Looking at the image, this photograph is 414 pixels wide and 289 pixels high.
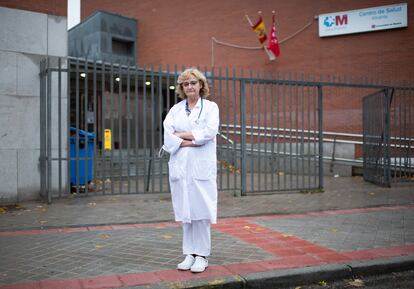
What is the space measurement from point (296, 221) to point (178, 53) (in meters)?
15.8

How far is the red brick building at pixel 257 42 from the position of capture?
15.7 m

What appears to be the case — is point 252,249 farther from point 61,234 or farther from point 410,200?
point 410,200

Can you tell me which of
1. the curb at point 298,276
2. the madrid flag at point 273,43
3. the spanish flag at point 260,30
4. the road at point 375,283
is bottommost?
the road at point 375,283

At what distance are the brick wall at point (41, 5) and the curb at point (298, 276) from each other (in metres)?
6.58

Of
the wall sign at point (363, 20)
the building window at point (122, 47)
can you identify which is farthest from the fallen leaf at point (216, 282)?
the building window at point (122, 47)

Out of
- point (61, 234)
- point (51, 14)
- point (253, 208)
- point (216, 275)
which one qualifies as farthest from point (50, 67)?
point (216, 275)

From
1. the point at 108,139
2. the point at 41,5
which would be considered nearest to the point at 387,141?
the point at 108,139

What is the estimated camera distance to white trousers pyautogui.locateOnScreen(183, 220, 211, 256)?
4.23 meters

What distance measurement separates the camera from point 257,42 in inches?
732

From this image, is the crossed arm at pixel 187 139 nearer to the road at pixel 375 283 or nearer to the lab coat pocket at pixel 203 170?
the lab coat pocket at pixel 203 170

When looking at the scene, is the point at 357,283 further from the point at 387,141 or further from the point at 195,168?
the point at 387,141

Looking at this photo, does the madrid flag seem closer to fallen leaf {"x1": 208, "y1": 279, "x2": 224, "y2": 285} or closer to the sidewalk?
the sidewalk

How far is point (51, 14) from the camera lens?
859cm

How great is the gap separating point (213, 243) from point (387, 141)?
6938mm
